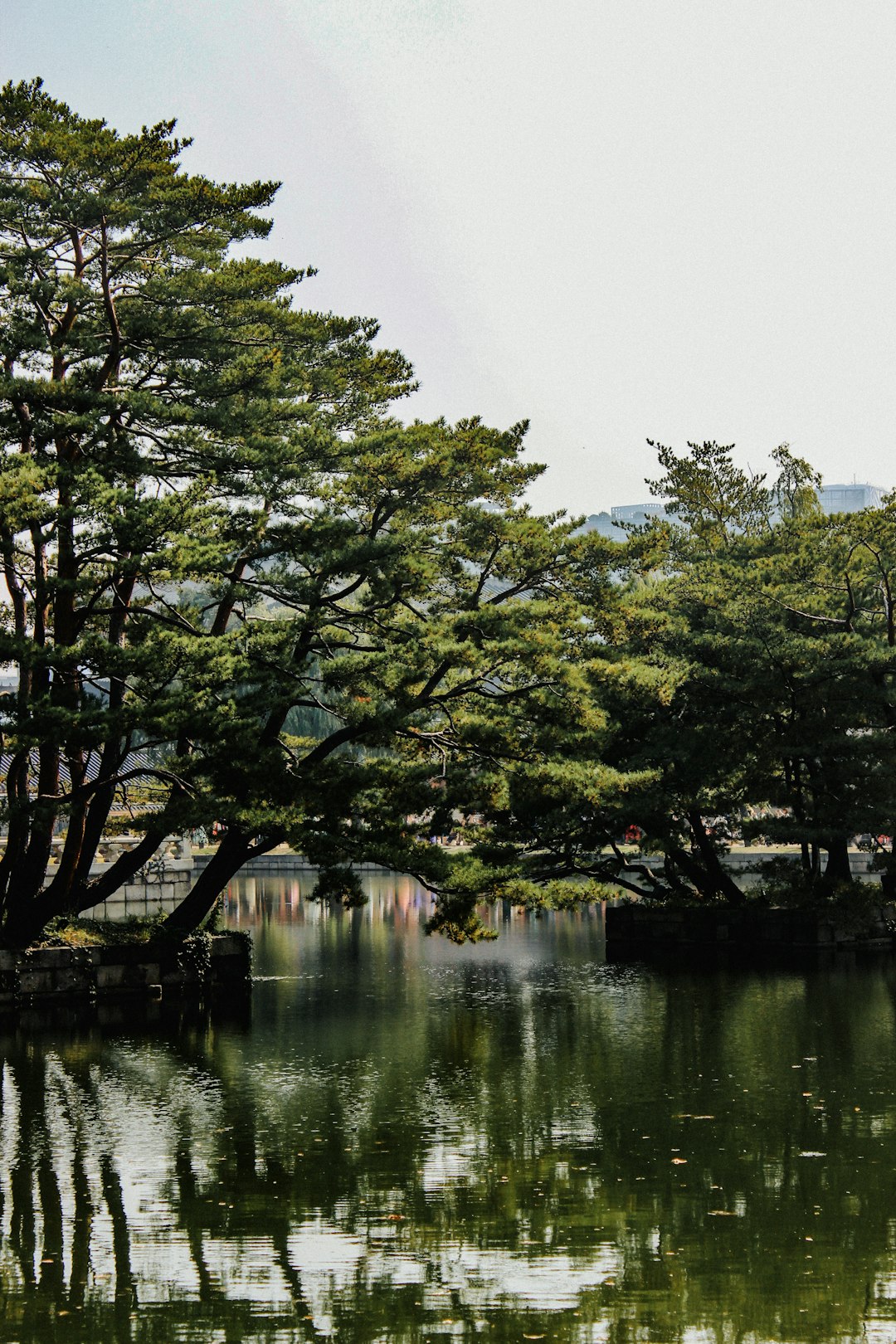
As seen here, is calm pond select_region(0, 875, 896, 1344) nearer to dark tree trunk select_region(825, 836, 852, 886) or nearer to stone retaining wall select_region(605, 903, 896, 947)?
stone retaining wall select_region(605, 903, 896, 947)

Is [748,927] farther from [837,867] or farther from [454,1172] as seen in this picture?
[454,1172]

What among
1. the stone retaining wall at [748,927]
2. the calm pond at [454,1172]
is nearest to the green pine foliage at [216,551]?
the calm pond at [454,1172]

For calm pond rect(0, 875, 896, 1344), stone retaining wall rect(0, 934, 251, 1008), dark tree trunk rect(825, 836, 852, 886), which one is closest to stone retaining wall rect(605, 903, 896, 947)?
dark tree trunk rect(825, 836, 852, 886)

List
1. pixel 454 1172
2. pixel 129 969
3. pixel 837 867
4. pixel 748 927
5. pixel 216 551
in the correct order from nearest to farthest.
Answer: pixel 454 1172 → pixel 216 551 → pixel 129 969 → pixel 748 927 → pixel 837 867

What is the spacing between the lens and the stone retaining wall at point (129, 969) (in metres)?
18.6

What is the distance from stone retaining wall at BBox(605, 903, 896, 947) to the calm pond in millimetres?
6796

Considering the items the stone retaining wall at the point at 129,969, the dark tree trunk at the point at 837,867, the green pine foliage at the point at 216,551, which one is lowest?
the stone retaining wall at the point at 129,969

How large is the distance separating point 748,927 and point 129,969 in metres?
12.4

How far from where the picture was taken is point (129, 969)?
19.6 meters

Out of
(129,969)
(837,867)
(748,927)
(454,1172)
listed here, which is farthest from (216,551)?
(837,867)

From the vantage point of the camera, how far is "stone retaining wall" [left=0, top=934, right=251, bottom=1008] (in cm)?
1862

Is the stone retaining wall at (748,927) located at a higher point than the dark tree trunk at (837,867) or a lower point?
lower

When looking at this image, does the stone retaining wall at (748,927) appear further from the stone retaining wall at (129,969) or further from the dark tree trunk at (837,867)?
the stone retaining wall at (129,969)

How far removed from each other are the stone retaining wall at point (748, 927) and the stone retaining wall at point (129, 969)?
915cm
